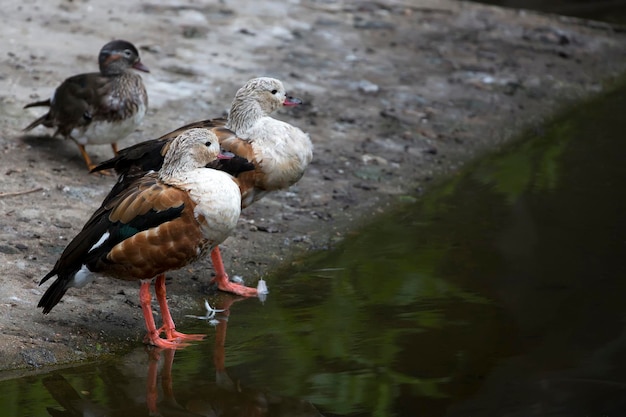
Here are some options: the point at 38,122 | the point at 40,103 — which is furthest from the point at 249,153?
the point at 40,103

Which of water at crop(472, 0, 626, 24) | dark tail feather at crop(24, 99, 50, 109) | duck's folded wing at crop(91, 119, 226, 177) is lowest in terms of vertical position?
dark tail feather at crop(24, 99, 50, 109)

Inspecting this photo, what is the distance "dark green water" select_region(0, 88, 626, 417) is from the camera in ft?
17.1

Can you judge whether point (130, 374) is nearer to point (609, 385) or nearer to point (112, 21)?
point (609, 385)

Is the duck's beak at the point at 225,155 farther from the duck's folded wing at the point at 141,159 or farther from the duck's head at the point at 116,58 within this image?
the duck's head at the point at 116,58

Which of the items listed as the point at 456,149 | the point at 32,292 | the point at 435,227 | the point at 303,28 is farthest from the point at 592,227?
the point at 303,28

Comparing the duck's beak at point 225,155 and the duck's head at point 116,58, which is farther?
the duck's head at point 116,58

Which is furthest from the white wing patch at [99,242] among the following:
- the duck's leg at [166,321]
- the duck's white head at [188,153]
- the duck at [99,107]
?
the duck at [99,107]

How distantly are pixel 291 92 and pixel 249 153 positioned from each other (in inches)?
137

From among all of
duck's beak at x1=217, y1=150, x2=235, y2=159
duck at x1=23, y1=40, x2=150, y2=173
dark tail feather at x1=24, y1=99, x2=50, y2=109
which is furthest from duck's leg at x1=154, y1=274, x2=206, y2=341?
dark tail feather at x1=24, y1=99, x2=50, y2=109

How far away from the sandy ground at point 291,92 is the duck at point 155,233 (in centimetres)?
27

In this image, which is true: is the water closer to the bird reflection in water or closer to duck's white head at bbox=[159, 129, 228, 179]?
duck's white head at bbox=[159, 129, 228, 179]

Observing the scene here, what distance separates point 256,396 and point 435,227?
2.84 metres

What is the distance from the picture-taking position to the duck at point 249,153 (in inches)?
266

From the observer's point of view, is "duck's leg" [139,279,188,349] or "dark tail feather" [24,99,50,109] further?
"dark tail feather" [24,99,50,109]
